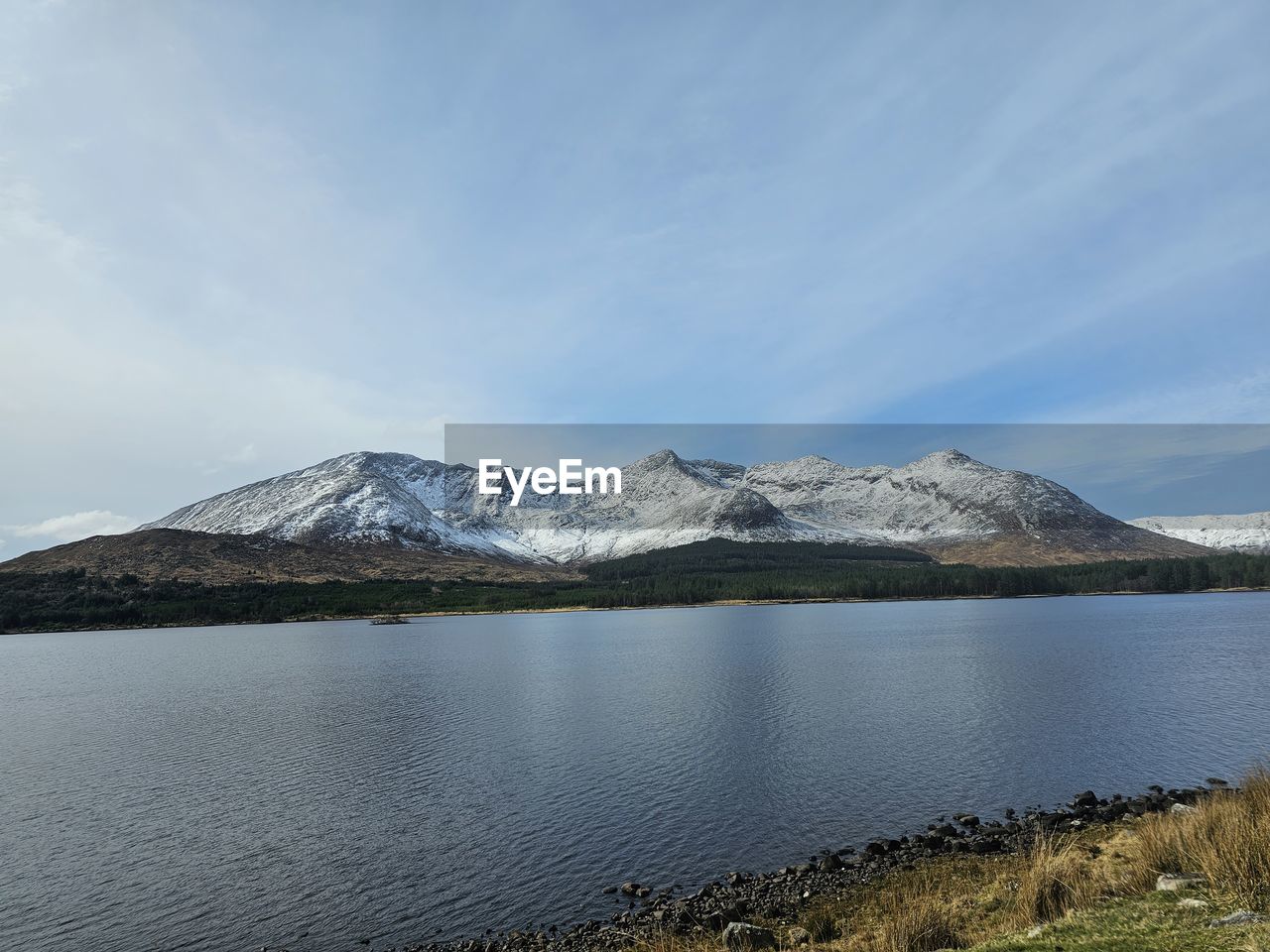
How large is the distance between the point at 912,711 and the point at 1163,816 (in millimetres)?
33576

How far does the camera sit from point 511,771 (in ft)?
146

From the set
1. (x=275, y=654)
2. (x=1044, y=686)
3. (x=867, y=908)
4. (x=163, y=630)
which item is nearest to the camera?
(x=867, y=908)

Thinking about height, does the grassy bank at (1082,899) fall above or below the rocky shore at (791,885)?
above

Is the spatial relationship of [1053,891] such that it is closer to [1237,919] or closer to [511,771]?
[1237,919]

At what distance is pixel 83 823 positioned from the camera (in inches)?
1443

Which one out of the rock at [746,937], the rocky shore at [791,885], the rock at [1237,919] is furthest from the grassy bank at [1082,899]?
the rocky shore at [791,885]

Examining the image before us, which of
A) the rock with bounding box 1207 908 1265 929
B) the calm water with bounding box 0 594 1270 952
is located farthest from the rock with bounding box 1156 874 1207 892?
the calm water with bounding box 0 594 1270 952

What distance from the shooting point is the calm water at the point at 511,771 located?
1115 inches

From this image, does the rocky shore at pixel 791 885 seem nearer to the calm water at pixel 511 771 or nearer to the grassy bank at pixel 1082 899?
the grassy bank at pixel 1082 899

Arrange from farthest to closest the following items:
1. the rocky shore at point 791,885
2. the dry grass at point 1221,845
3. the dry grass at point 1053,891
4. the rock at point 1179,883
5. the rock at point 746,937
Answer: the rocky shore at point 791,885 < the rock at point 746,937 < the dry grass at point 1053,891 < the rock at point 1179,883 < the dry grass at point 1221,845

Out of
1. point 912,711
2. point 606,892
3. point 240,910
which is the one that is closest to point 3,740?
point 240,910

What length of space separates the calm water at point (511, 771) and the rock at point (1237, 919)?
18022 millimetres

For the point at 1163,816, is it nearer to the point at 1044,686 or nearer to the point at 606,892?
the point at 606,892

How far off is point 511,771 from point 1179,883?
1394 inches
